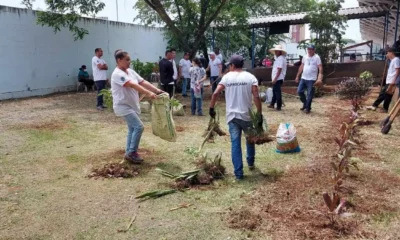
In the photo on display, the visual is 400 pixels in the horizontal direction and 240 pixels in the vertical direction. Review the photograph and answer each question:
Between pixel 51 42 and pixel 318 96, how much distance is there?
33.2ft

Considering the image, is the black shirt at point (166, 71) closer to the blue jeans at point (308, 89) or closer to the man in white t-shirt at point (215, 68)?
the man in white t-shirt at point (215, 68)

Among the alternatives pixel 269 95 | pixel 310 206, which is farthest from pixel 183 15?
pixel 310 206

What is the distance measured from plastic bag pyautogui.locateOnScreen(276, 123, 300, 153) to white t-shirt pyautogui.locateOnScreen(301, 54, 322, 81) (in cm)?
359

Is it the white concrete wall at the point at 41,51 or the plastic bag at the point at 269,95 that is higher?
the white concrete wall at the point at 41,51

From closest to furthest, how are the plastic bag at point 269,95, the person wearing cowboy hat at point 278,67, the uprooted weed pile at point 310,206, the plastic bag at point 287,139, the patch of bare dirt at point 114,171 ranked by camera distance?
the uprooted weed pile at point 310,206
the patch of bare dirt at point 114,171
the plastic bag at point 287,139
the person wearing cowboy hat at point 278,67
the plastic bag at point 269,95

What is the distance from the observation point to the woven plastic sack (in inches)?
208

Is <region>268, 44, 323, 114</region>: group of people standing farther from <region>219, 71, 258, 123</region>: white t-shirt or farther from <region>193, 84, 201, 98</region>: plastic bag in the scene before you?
<region>219, 71, 258, 123</region>: white t-shirt

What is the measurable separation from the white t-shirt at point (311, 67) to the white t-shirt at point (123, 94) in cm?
498

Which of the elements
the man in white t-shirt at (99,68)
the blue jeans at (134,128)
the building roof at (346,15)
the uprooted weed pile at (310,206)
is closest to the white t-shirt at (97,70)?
the man in white t-shirt at (99,68)

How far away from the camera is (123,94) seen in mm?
5215

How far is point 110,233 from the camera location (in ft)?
11.2

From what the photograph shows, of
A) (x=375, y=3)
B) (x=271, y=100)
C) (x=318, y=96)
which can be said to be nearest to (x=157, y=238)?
(x=271, y=100)

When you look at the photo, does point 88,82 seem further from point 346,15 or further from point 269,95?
point 346,15

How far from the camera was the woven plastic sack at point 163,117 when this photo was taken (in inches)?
208
